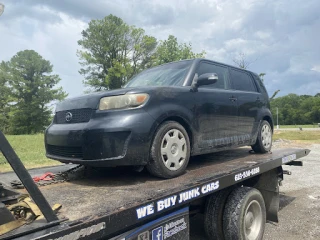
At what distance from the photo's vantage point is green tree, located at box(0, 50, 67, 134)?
3453 centimetres

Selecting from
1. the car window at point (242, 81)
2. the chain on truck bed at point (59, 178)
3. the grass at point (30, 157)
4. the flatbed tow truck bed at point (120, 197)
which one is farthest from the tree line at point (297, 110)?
the chain on truck bed at point (59, 178)

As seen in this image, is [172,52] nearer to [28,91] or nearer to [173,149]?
Answer: [28,91]

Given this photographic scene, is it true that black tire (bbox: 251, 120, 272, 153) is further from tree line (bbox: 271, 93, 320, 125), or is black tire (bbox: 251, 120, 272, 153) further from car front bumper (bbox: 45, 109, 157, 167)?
tree line (bbox: 271, 93, 320, 125)

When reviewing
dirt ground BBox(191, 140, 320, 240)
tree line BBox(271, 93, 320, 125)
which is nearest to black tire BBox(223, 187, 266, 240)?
dirt ground BBox(191, 140, 320, 240)

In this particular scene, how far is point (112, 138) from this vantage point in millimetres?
2721

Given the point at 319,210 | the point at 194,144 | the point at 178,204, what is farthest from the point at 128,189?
the point at 319,210

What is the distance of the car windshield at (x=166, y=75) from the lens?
12.2 ft

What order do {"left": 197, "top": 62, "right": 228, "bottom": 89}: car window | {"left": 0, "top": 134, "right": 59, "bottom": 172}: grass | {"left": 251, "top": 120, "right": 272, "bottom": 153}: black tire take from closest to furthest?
1. {"left": 197, "top": 62, "right": 228, "bottom": 89}: car window
2. {"left": 251, "top": 120, "right": 272, "bottom": 153}: black tire
3. {"left": 0, "top": 134, "right": 59, "bottom": 172}: grass

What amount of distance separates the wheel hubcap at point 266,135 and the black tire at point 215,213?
1961 millimetres

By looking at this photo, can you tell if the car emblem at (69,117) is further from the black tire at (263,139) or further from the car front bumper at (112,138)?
the black tire at (263,139)

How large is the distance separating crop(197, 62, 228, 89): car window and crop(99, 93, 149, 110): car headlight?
126 centimetres

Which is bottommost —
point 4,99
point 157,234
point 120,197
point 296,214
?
point 296,214

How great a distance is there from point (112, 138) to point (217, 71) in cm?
223

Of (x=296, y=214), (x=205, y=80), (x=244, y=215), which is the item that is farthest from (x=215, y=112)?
(x=296, y=214)
